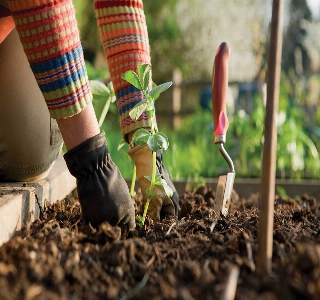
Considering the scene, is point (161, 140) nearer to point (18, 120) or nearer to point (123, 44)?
point (123, 44)

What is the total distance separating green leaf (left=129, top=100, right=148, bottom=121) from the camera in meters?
1.27

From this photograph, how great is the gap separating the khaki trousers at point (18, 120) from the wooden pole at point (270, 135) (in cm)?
104

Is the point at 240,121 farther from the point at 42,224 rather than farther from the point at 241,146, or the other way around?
the point at 42,224

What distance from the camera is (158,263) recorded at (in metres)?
1.01

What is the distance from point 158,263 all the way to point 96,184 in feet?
0.98

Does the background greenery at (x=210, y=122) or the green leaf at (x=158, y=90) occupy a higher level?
the green leaf at (x=158, y=90)

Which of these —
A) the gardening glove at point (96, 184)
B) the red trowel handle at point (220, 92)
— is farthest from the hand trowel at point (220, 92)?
the gardening glove at point (96, 184)

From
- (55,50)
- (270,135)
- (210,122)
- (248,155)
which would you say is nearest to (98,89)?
(55,50)

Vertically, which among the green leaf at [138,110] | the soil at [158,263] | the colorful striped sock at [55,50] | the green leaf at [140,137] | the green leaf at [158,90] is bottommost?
the soil at [158,263]

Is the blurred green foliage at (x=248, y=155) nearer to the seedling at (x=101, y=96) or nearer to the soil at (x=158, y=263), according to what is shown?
the seedling at (x=101, y=96)

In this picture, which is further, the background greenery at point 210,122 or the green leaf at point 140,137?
the background greenery at point 210,122

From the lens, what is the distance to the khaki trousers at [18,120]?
1657 millimetres

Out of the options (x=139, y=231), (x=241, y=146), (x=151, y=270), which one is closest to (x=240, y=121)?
(x=241, y=146)

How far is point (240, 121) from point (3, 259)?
10.2 feet
